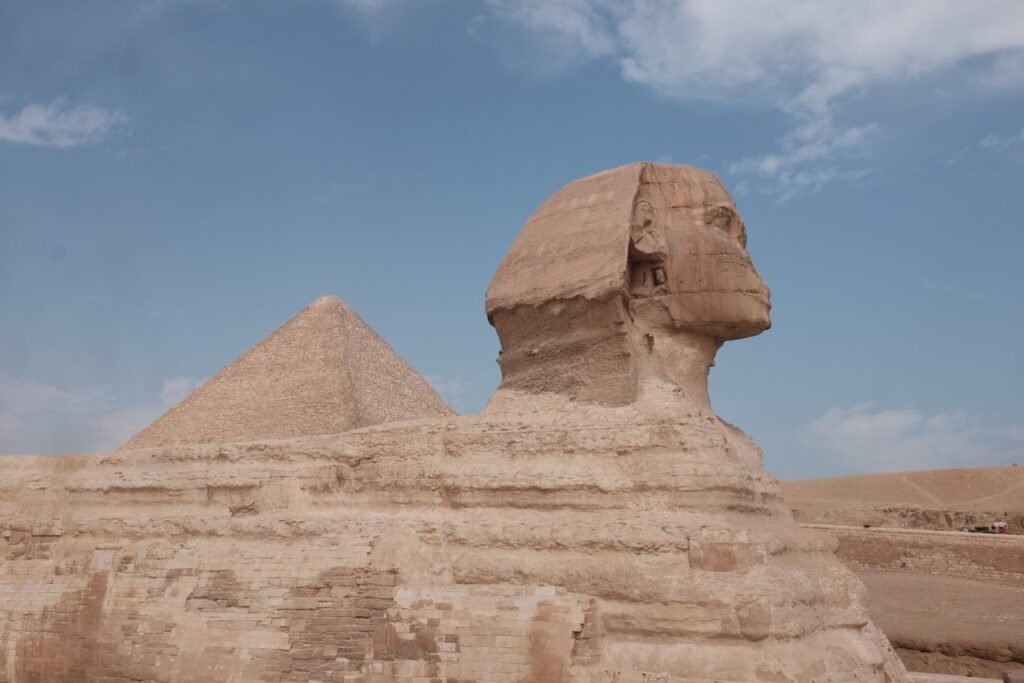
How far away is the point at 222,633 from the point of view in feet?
25.3

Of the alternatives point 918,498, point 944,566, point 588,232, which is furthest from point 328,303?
point 918,498

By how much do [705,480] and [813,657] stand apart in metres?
1.42

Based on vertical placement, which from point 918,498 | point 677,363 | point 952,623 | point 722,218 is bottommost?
point 952,623

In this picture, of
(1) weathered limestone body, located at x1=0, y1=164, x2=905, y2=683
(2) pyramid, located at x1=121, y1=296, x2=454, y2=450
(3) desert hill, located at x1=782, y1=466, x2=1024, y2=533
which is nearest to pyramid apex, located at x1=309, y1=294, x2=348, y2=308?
(2) pyramid, located at x1=121, y1=296, x2=454, y2=450

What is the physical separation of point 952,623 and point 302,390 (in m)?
11.7

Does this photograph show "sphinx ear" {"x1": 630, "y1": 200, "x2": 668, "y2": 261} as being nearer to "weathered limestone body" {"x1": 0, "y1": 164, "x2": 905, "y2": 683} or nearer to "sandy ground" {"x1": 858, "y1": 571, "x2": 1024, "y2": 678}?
"weathered limestone body" {"x1": 0, "y1": 164, "x2": 905, "y2": 683}

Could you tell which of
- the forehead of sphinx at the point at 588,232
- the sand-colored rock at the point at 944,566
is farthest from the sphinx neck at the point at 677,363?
the sand-colored rock at the point at 944,566

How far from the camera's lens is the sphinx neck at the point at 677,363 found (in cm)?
770

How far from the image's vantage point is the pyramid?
42.3 feet

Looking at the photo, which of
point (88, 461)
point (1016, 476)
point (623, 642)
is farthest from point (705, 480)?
point (1016, 476)

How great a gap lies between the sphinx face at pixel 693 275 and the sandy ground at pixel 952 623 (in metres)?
5.86

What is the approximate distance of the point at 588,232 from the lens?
802cm

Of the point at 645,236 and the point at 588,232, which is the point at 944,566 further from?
the point at 588,232

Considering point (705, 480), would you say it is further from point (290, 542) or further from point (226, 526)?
point (226, 526)
